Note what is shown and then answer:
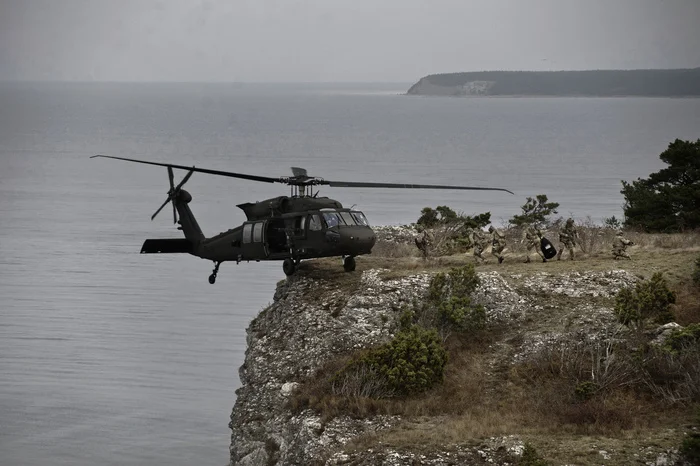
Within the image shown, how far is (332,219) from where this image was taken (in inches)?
1403

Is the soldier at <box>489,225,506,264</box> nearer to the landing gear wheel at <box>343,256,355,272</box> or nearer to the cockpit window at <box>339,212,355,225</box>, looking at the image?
the landing gear wheel at <box>343,256,355,272</box>

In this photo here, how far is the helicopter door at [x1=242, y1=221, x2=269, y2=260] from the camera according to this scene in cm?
3753

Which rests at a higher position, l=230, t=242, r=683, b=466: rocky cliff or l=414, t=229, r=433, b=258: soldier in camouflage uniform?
l=414, t=229, r=433, b=258: soldier in camouflage uniform

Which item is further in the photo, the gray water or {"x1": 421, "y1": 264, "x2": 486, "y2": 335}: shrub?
the gray water

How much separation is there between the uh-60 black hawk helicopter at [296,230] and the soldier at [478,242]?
2719 millimetres

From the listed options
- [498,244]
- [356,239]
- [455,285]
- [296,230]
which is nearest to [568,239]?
[498,244]

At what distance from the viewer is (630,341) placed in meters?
32.6

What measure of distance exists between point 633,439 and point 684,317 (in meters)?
7.82

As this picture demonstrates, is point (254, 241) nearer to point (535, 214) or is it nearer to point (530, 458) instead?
point (530, 458)

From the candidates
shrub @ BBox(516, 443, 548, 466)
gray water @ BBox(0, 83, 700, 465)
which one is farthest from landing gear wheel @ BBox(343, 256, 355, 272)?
gray water @ BBox(0, 83, 700, 465)

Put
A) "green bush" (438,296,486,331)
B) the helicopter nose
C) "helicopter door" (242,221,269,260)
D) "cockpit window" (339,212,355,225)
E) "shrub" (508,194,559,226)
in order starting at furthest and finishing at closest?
"shrub" (508,194,559,226), "helicopter door" (242,221,269,260), "cockpit window" (339,212,355,225), the helicopter nose, "green bush" (438,296,486,331)

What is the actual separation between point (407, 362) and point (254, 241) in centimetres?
881

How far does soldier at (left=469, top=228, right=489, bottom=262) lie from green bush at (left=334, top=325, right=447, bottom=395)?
7154mm

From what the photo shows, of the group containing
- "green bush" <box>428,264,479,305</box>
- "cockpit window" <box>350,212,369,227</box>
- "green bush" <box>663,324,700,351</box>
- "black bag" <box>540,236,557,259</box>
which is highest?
"cockpit window" <box>350,212,369,227</box>
